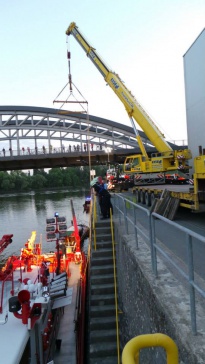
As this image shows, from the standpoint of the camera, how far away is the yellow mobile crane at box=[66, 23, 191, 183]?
18.8 metres

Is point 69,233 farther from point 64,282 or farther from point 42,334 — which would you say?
point 42,334

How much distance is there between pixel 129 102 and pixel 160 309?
67.1 feet

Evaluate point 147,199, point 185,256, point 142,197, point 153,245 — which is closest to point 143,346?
point 153,245

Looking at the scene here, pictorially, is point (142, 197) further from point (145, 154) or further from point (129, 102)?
point (129, 102)

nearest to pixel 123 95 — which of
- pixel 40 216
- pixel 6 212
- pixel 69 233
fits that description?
pixel 69 233

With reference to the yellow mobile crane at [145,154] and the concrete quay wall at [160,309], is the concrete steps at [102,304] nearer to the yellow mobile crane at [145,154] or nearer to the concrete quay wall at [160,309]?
the concrete quay wall at [160,309]

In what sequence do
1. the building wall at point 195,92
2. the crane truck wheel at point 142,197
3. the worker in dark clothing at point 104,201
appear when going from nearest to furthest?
the worker in dark clothing at point 104,201 < the building wall at point 195,92 < the crane truck wheel at point 142,197

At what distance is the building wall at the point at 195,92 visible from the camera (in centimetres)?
1686

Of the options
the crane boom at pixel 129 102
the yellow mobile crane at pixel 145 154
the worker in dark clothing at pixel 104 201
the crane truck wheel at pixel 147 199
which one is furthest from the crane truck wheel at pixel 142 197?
the worker in dark clothing at pixel 104 201

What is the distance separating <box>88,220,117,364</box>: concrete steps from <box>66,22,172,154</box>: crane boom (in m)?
10.9

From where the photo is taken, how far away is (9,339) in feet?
21.0

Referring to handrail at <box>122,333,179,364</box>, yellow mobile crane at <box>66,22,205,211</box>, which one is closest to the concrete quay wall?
handrail at <box>122,333,179,364</box>

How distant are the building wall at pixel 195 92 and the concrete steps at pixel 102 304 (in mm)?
9448

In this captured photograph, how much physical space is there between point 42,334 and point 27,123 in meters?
62.6
